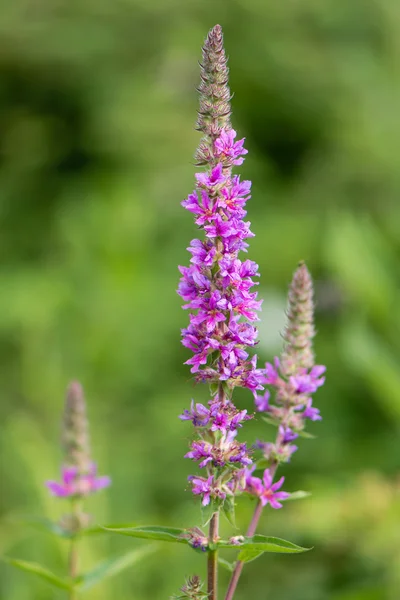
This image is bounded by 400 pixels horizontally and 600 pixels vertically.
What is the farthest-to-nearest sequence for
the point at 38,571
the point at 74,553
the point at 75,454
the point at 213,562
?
the point at 75,454 → the point at 74,553 → the point at 38,571 → the point at 213,562

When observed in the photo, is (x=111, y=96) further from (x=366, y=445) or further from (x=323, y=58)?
(x=366, y=445)

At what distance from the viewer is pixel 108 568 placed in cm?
301

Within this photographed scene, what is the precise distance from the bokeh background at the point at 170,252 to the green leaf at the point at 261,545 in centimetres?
190

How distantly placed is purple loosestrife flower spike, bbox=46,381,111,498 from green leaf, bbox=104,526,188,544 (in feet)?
3.16

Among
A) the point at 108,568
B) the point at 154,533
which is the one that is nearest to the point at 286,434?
the point at 154,533

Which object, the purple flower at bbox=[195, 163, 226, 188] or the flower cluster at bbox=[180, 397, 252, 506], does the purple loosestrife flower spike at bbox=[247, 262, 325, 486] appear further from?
the purple flower at bbox=[195, 163, 226, 188]

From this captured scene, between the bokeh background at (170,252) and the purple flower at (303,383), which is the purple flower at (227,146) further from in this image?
the bokeh background at (170,252)

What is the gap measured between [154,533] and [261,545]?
29cm

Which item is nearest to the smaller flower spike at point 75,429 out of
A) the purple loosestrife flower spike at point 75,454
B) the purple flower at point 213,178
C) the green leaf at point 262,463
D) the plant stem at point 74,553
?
the purple loosestrife flower spike at point 75,454

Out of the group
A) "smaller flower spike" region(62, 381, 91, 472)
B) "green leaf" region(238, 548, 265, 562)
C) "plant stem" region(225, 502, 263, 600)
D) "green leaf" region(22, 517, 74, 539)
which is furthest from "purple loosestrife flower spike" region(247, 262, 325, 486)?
"green leaf" region(22, 517, 74, 539)

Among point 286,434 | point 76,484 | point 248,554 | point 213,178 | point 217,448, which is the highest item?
point 213,178

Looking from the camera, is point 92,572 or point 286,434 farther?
point 92,572

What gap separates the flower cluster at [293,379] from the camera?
Result: 2.50m

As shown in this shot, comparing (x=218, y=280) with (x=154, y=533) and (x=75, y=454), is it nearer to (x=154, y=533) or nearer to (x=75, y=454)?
(x=154, y=533)
